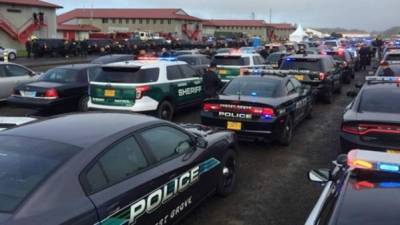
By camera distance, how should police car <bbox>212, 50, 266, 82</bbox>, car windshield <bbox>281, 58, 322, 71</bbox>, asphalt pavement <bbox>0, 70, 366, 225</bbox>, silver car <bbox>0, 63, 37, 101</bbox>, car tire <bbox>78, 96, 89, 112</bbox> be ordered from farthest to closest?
police car <bbox>212, 50, 266, 82</bbox>
car windshield <bbox>281, 58, 322, 71</bbox>
silver car <bbox>0, 63, 37, 101</bbox>
car tire <bbox>78, 96, 89, 112</bbox>
asphalt pavement <bbox>0, 70, 366, 225</bbox>

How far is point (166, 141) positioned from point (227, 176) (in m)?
1.79

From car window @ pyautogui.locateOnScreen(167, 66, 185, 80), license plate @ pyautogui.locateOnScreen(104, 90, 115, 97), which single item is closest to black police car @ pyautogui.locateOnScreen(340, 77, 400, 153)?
car window @ pyautogui.locateOnScreen(167, 66, 185, 80)

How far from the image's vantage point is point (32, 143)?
3.98m

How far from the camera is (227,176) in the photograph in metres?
6.62

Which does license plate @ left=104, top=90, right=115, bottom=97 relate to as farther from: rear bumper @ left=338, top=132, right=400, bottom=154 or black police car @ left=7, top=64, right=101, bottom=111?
rear bumper @ left=338, top=132, right=400, bottom=154

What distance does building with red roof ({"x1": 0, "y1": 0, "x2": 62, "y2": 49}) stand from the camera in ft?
177

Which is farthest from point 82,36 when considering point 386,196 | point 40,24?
point 386,196

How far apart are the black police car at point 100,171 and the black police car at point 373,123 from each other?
99.9 inches

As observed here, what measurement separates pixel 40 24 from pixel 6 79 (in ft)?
155

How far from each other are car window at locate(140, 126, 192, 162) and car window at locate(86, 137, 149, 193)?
0.79ft

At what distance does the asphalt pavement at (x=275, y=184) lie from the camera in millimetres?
5918

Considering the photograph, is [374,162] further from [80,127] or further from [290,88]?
[290,88]

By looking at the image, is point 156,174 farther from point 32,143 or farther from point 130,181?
point 32,143

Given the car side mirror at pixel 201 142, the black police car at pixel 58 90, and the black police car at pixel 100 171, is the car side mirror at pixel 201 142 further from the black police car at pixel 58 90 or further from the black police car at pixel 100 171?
the black police car at pixel 58 90
